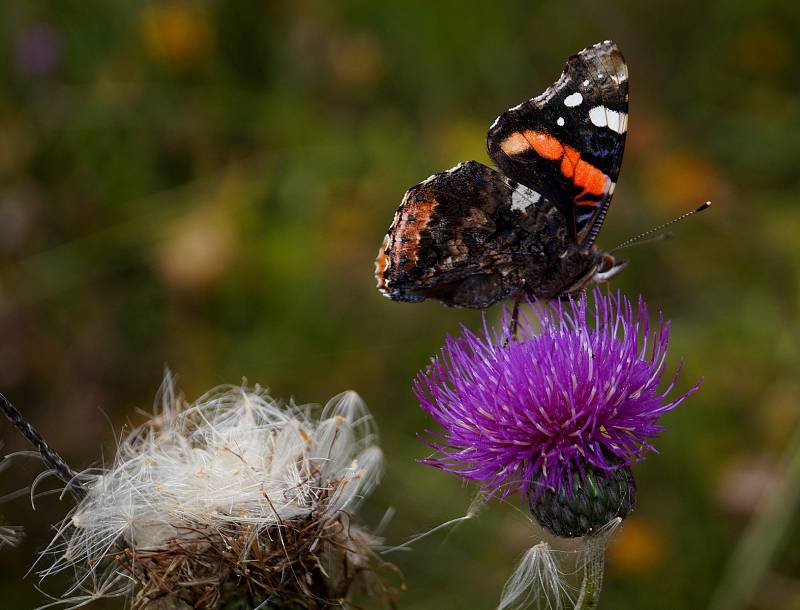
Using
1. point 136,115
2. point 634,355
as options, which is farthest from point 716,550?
point 136,115

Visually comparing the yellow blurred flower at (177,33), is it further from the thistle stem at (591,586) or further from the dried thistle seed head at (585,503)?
the thistle stem at (591,586)

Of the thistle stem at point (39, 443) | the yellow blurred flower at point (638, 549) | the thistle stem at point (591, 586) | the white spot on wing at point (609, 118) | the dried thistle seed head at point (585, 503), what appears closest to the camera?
the thistle stem at point (39, 443)

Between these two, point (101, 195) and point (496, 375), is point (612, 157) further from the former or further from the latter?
point (101, 195)

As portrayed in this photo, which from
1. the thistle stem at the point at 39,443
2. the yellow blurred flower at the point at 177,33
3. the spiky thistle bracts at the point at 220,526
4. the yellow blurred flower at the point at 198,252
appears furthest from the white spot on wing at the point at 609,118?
the yellow blurred flower at the point at 177,33

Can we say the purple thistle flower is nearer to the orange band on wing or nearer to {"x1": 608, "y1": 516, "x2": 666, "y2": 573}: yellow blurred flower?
the orange band on wing

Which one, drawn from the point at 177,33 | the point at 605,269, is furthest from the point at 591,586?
the point at 177,33

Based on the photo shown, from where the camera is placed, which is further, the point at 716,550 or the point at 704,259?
the point at 704,259
